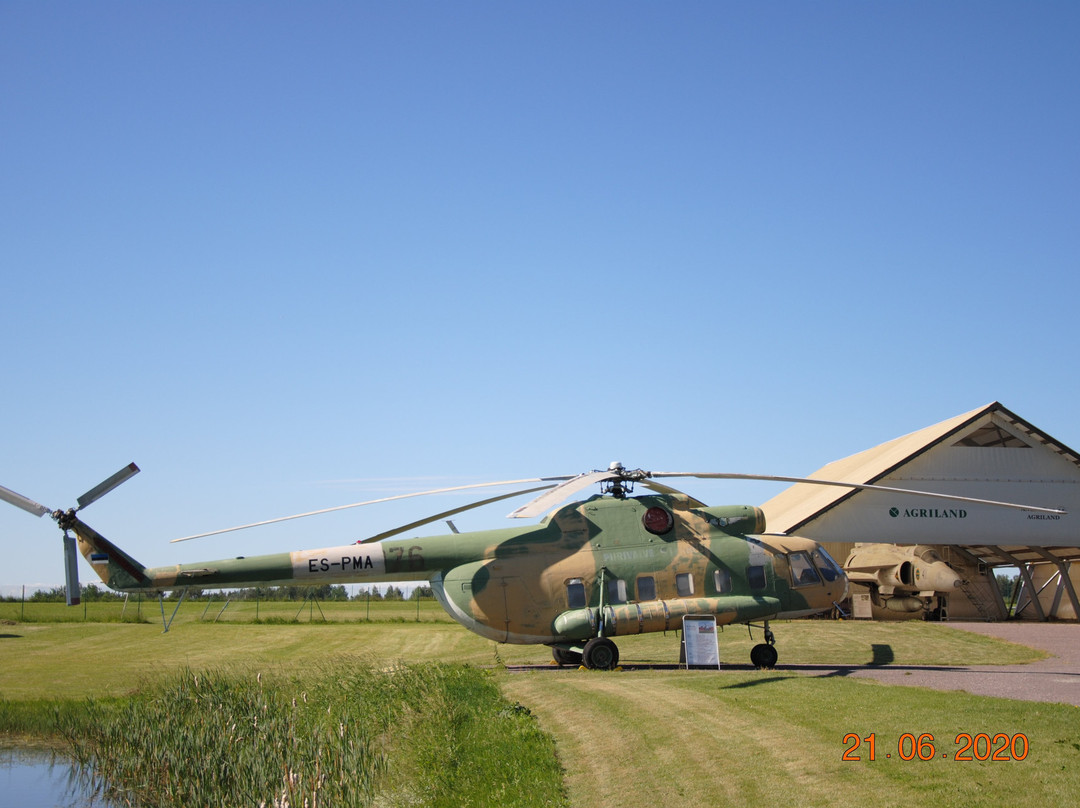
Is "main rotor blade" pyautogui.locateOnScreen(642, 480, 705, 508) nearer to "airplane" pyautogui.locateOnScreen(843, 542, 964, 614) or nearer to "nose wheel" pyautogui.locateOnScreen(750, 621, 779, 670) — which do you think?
"nose wheel" pyautogui.locateOnScreen(750, 621, 779, 670)

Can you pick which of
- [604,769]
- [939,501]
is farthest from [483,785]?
[939,501]

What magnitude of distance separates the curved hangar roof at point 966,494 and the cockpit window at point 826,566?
47.6 ft

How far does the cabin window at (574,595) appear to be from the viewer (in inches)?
838

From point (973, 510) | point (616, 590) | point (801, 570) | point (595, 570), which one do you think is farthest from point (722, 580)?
point (973, 510)

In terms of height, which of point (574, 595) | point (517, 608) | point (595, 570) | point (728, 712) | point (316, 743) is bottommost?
point (316, 743)

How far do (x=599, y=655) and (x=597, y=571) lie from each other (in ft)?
6.12

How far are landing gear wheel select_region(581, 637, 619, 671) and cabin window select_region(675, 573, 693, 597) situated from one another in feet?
6.72

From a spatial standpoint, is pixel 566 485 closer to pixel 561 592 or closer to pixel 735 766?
pixel 561 592

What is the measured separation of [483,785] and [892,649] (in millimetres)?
16224

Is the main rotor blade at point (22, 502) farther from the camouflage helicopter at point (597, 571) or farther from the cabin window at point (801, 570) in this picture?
the cabin window at point (801, 570)

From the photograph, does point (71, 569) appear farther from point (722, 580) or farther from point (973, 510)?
point (973, 510)

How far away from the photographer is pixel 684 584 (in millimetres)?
21641

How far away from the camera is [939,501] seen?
39000 mm

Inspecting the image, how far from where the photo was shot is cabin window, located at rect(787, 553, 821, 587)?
22.2 metres
